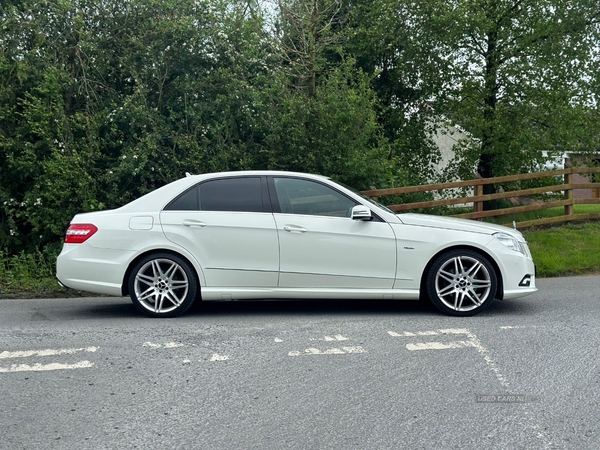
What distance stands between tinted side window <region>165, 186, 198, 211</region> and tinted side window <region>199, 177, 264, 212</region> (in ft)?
0.24

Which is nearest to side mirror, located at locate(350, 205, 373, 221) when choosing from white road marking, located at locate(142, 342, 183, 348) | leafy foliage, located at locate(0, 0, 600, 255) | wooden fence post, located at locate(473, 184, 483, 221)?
white road marking, located at locate(142, 342, 183, 348)

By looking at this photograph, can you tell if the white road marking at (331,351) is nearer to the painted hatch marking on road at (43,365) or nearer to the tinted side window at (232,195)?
the painted hatch marking on road at (43,365)

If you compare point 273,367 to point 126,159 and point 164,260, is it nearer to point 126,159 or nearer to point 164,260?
point 164,260

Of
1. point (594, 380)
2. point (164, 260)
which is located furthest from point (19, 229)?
point (594, 380)

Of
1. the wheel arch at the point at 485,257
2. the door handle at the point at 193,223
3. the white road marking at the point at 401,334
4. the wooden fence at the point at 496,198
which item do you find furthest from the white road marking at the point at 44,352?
the wooden fence at the point at 496,198

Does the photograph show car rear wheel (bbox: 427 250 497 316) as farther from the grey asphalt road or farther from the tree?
the tree

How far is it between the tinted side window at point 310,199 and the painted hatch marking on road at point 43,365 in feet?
8.21

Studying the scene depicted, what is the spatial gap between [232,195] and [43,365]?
2.74 meters

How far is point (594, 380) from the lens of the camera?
5.16m

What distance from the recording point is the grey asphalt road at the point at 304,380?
14.0 feet

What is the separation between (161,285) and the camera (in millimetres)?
7418

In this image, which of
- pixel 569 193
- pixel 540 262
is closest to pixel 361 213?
pixel 540 262

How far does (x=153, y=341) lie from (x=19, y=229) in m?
6.54

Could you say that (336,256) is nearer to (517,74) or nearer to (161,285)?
(161,285)
